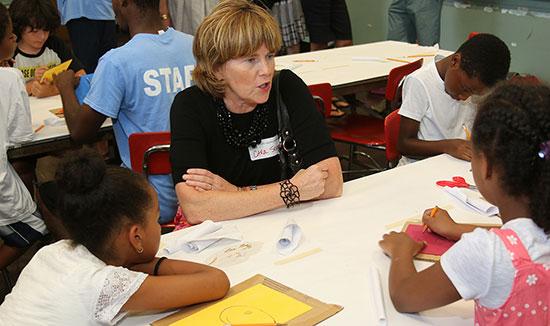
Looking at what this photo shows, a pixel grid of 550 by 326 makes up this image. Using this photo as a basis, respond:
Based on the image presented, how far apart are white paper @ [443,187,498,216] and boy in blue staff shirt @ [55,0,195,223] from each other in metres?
1.19

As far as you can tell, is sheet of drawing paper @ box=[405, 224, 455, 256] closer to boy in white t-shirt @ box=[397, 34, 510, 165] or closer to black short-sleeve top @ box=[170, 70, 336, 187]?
black short-sleeve top @ box=[170, 70, 336, 187]

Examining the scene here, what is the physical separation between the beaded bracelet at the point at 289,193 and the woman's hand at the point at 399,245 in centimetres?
36

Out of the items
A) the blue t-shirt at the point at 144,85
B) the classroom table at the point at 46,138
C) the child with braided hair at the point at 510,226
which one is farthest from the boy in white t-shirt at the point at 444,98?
the classroom table at the point at 46,138

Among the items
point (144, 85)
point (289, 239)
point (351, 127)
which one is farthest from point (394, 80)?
point (289, 239)

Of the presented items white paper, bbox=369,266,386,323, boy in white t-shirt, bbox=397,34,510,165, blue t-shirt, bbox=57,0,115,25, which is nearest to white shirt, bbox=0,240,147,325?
white paper, bbox=369,266,386,323

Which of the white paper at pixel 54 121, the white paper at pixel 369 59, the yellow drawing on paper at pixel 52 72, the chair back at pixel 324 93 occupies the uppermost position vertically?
the yellow drawing on paper at pixel 52 72

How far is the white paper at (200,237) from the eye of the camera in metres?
1.81

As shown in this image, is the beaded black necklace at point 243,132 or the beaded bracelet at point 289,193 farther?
the beaded black necklace at point 243,132

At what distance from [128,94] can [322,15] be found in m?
3.99

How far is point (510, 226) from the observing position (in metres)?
1.31

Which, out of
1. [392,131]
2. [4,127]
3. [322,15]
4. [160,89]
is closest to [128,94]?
[160,89]

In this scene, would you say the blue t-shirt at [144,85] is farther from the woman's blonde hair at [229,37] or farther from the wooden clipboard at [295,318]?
the wooden clipboard at [295,318]

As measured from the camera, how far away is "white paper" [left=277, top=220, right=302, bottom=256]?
1.77 metres

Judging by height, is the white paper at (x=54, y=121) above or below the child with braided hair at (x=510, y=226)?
below
